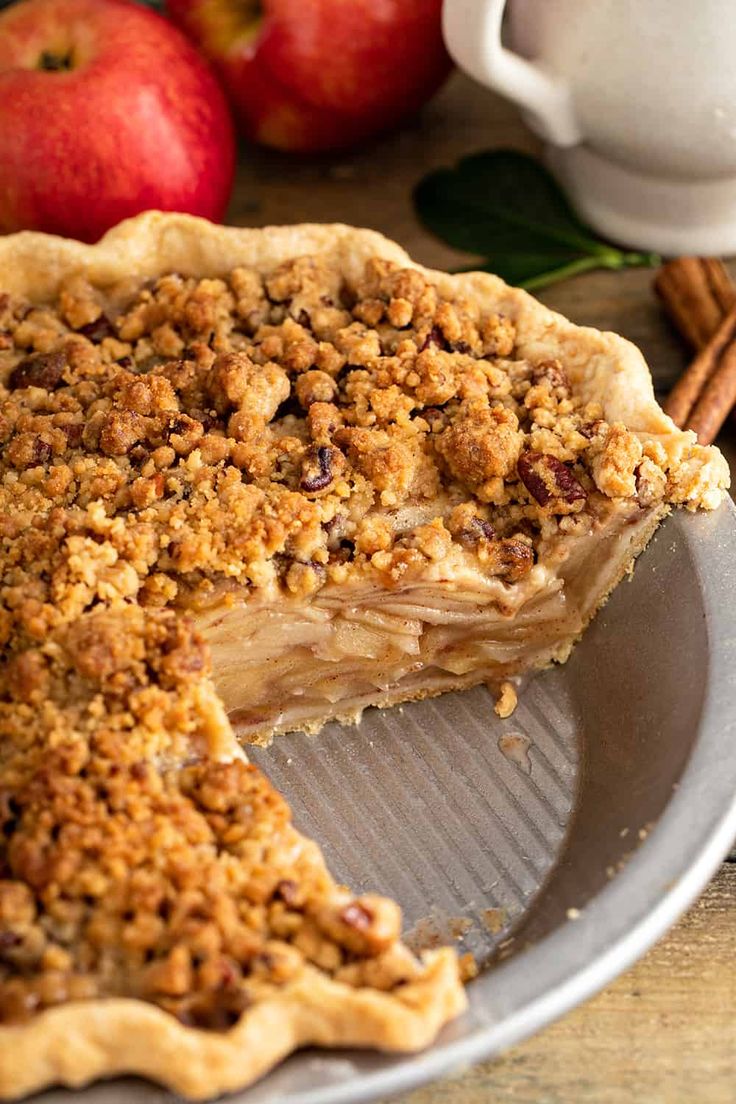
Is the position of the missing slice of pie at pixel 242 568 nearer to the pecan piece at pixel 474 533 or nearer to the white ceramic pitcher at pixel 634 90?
the pecan piece at pixel 474 533

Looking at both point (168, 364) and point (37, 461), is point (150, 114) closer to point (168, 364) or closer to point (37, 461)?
point (168, 364)

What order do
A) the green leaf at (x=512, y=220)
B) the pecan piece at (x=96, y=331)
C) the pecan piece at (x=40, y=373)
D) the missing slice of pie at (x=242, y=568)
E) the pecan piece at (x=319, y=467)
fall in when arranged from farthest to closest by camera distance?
the green leaf at (x=512, y=220) → the pecan piece at (x=96, y=331) → the pecan piece at (x=40, y=373) → the pecan piece at (x=319, y=467) → the missing slice of pie at (x=242, y=568)

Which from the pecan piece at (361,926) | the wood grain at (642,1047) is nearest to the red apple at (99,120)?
the pecan piece at (361,926)

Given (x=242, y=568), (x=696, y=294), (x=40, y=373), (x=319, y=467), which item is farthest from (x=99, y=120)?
(x=696, y=294)

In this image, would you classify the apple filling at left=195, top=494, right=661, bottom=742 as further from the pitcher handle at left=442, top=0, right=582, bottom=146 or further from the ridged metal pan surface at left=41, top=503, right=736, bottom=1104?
the pitcher handle at left=442, top=0, right=582, bottom=146

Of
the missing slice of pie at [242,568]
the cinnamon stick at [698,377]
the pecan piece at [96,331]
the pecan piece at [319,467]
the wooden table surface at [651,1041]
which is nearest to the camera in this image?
the missing slice of pie at [242,568]

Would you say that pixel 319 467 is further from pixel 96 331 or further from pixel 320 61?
pixel 320 61

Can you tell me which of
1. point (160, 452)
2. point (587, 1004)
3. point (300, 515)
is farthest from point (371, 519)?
point (587, 1004)
